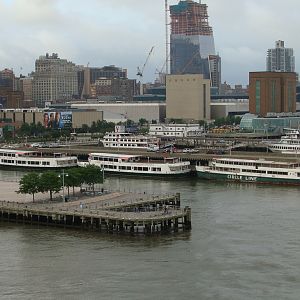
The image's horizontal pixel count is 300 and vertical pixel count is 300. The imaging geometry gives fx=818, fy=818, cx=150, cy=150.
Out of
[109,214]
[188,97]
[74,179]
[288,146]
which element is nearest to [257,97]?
[188,97]

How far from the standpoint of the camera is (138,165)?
162 feet

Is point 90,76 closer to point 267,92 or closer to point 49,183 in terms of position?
point 267,92

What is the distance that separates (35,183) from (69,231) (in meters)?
3.90

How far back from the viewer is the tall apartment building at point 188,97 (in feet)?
352

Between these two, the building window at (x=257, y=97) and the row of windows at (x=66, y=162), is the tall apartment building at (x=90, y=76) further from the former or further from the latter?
the row of windows at (x=66, y=162)

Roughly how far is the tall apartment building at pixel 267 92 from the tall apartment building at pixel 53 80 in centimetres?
7751

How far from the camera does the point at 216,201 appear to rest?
36.7 metres

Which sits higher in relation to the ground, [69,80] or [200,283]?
[69,80]

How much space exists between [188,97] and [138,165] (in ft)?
194

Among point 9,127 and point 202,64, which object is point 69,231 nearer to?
point 9,127

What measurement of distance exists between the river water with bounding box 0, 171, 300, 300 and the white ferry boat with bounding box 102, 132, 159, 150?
2794 cm

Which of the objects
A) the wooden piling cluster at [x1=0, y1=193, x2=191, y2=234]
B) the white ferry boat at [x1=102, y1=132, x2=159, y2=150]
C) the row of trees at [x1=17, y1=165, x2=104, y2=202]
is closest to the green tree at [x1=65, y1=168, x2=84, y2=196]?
the row of trees at [x1=17, y1=165, x2=104, y2=202]

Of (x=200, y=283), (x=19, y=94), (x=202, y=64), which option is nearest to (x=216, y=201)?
(x=200, y=283)

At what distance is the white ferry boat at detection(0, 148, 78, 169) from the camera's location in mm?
53500
